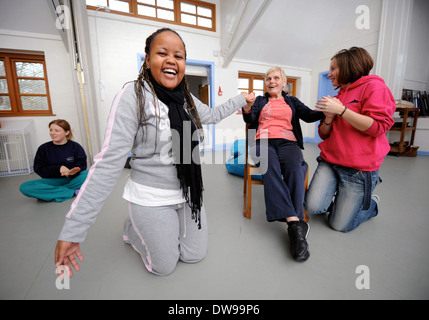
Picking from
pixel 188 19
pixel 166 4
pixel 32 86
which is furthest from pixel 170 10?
pixel 32 86

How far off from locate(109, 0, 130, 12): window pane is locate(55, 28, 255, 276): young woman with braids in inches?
170

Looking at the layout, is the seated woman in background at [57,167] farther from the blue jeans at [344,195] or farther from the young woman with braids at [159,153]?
the blue jeans at [344,195]

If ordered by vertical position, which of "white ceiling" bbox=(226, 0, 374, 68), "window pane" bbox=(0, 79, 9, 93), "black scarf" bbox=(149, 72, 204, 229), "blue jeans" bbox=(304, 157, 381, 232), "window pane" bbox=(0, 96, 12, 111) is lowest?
"blue jeans" bbox=(304, 157, 381, 232)

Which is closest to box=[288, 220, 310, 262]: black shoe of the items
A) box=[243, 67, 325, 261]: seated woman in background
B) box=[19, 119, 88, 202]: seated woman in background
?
box=[243, 67, 325, 261]: seated woman in background

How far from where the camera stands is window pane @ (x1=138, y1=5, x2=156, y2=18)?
4.29 meters

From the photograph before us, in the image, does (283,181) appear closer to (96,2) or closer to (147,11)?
(147,11)

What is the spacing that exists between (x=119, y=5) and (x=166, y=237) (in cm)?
497

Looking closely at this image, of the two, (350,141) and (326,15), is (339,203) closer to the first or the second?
(350,141)

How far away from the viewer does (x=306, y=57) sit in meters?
A: 5.84

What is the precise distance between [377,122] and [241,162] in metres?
1.75

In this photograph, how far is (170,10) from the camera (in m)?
4.55

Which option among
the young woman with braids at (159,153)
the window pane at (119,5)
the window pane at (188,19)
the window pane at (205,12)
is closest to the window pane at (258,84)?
the window pane at (205,12)

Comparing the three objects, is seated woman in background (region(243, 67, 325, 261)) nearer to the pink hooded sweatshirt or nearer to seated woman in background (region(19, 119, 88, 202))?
the pink hooded sweatshirt

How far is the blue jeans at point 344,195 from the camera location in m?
1.41
